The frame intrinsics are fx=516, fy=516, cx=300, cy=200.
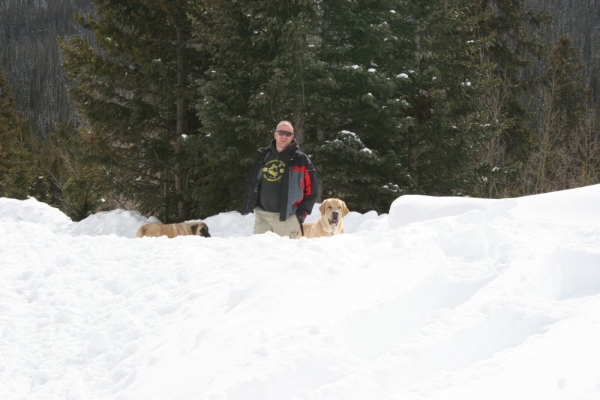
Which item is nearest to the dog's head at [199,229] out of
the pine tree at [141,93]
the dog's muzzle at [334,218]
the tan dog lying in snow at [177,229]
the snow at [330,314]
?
the tan dog lying in snow at [177,229]

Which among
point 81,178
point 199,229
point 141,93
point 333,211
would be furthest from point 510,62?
point 81,178

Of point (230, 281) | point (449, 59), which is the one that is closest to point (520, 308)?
point (230, 281)

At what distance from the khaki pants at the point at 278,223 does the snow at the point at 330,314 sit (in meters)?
1.15

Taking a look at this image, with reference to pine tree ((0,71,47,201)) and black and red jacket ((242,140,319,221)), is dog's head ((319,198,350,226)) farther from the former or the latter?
pine tree ((0,71,47,201))

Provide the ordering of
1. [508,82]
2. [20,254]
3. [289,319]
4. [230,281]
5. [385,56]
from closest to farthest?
[289,319]
[230,281]
[20,254]
[385,56]
[508,82]

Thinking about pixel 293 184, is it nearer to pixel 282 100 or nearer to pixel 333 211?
pixel 333 211

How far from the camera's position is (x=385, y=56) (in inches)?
474

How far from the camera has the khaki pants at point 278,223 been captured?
7.06 metres

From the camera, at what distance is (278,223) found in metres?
7.06

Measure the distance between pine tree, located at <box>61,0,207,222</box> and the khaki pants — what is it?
641 centimetres

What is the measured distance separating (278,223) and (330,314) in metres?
3.92

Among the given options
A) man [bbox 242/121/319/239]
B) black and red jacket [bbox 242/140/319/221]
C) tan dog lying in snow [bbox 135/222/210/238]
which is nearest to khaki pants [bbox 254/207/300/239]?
man [bbox 242/121/319/239]

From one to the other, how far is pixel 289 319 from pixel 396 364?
89 cm

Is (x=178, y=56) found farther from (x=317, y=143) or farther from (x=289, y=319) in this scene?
(x=289, y=319)
